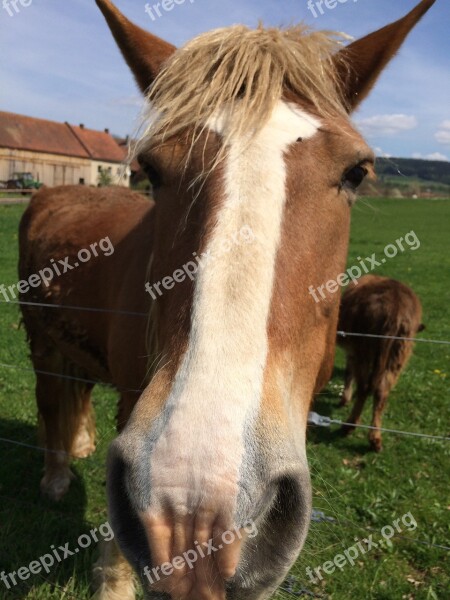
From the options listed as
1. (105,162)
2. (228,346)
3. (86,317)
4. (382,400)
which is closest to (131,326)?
(86,317)

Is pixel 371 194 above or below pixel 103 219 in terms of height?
above

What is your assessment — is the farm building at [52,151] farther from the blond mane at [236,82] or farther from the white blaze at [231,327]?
the white blaze at [231,327]

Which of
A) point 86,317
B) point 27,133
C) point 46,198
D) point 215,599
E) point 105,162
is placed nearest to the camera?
point 215,599

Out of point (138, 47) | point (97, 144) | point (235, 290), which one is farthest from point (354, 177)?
point (97, 144)

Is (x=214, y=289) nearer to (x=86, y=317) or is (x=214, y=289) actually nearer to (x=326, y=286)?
(x=326, y=286)

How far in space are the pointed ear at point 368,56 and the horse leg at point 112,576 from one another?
2968 millimetres

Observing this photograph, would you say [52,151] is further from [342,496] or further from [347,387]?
[342,496]

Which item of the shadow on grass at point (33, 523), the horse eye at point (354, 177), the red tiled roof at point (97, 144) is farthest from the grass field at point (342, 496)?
the red tiled roof at point (97, 144)

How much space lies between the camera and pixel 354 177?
6.77ft

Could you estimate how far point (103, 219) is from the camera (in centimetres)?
448

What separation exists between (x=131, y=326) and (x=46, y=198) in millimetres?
3029

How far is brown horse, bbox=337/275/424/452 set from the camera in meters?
5.53

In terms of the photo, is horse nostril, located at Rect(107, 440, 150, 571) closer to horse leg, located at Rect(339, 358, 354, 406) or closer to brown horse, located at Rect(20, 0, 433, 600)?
brown horse, located at Rect(20, 0, 433, 600)

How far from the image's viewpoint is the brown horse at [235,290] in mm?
1288
